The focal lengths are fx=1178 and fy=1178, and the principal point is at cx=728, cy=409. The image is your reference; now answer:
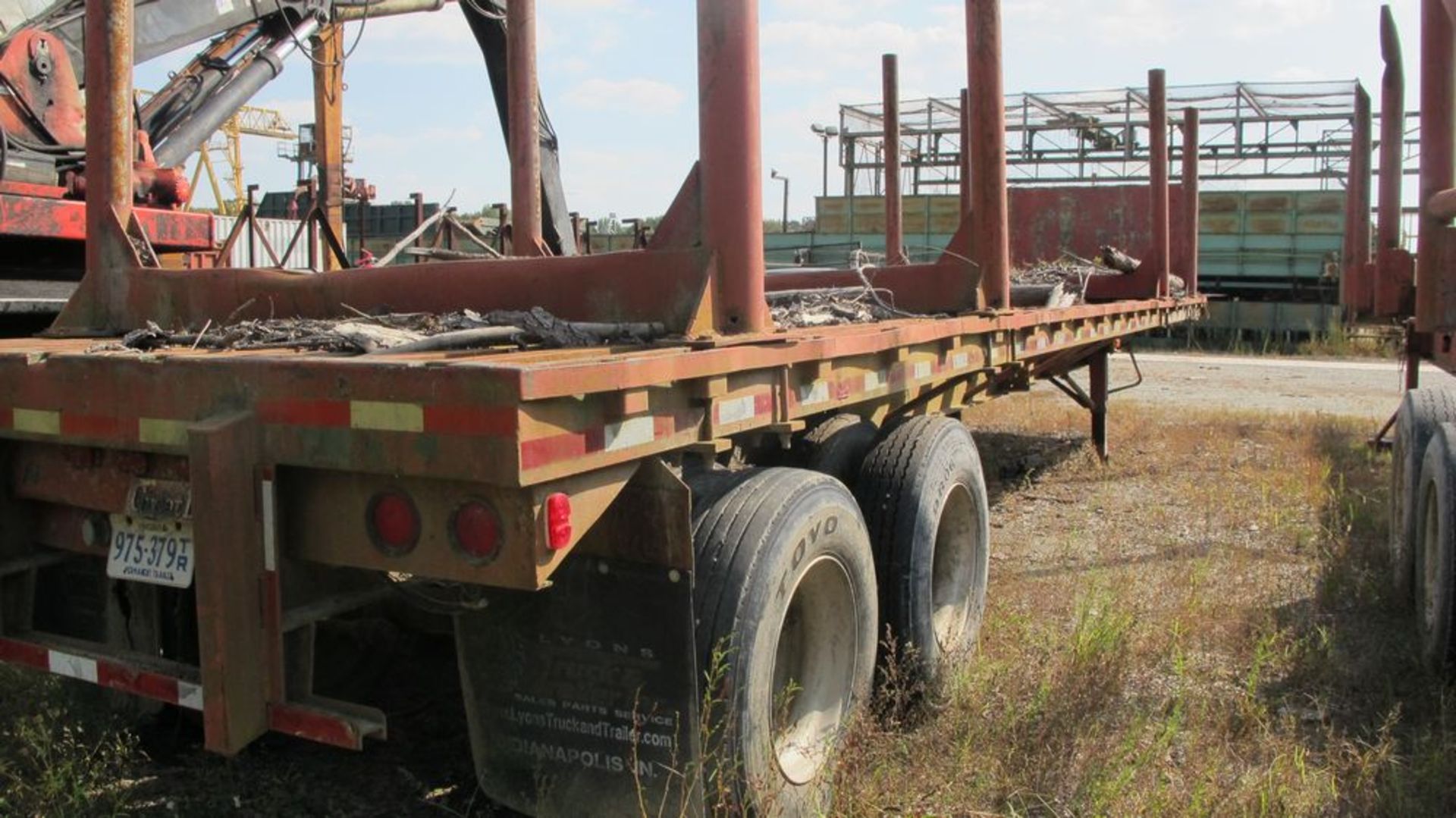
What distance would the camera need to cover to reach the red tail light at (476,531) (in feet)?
7.07

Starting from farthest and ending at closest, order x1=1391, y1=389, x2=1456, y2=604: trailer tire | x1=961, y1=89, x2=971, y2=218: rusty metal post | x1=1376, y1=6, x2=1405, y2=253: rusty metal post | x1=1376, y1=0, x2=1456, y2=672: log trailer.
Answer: x1=1376, y1=6, x2=1405, y2=253: rusty metal post
x1=961, y1=89, x2=971, y2=218: rusty metal post
x1=1391, y1=389, x2=1456, y2=604: trailer tire
x1=1376, y1=0, x2=1456, y2=672: log trailer

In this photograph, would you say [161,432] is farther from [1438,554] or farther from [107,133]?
[1438,554]

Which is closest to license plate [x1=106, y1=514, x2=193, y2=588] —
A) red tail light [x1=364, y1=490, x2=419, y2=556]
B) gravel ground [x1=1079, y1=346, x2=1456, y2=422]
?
red tail light [x1=364, y1=490, x2=419, y2=556]

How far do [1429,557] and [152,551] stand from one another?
4.26m

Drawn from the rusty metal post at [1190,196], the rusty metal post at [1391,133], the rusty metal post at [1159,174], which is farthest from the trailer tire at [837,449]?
the rusty metal post at [1190,196]

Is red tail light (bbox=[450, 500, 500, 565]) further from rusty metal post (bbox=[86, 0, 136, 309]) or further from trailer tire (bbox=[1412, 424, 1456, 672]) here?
trailer tire (bbox=[1412, 424, 1456, 672])

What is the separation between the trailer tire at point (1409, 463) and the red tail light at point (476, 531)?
12.9ft

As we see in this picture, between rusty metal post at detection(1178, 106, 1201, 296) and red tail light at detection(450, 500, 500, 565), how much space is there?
29.5 ft

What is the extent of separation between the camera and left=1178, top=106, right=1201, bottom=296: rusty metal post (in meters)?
9.85

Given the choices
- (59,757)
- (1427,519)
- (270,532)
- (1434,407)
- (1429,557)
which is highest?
(270,532)

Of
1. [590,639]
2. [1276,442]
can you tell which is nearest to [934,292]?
[590,639]

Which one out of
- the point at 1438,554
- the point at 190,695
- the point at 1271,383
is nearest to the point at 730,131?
the point at 190,695

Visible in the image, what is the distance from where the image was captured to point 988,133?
189 inches

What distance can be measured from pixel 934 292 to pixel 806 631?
2.16m
